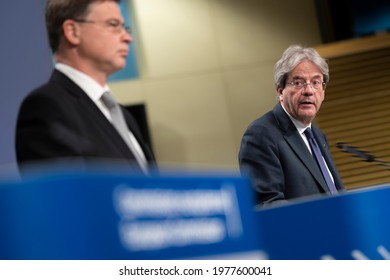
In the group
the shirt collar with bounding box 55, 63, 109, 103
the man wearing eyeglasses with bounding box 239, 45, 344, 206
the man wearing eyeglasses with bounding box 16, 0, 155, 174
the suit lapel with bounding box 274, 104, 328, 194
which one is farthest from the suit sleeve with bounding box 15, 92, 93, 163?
the suit lapel with bounding box 274, 104, 328, 194

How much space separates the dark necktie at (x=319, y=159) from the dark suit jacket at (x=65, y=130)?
1203mm

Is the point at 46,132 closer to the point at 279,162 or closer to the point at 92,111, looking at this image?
the point at 92,111

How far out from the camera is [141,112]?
663 centimetres

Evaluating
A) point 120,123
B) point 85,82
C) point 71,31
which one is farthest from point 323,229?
point 71,31

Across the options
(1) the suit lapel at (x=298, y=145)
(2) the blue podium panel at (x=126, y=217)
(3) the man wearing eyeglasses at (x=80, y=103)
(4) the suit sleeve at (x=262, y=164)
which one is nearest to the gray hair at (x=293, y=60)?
(1) the suit lapel at (x=298, y=145)

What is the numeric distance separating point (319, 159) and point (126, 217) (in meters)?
2.05

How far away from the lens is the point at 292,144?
3.13m

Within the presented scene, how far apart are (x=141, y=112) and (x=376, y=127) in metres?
2.04

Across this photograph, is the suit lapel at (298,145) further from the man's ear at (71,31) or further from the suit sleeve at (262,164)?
the man's ear at (71,31)

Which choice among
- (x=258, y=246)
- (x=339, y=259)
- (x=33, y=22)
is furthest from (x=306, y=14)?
(x=258, y=246)

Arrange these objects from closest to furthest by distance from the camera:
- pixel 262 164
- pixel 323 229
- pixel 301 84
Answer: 1. pixel 323 229
2. pixel 262 164
3. pixel 301 84

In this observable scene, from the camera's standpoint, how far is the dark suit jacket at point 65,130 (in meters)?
2.04

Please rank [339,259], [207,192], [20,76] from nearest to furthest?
[207,192] < [339,259] < [20,76]

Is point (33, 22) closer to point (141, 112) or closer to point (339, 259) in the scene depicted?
point (339, 259)
